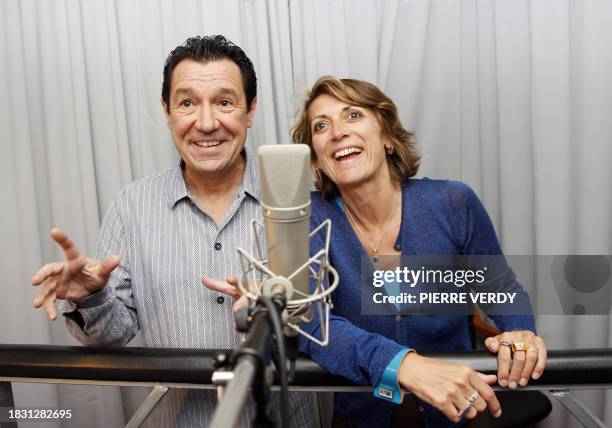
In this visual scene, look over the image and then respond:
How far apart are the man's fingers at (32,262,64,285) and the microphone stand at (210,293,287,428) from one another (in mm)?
584

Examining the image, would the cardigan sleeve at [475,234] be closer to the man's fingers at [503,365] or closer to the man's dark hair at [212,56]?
the man's fingers at [503,365]

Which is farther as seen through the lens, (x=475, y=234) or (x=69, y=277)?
(x=475, y=234)

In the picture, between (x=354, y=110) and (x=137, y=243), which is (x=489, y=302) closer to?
(x=354, y=110)

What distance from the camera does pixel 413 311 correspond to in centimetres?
122

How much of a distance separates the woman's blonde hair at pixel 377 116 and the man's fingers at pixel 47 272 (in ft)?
2.11

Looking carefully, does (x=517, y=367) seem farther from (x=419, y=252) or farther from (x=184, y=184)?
(x=184, y=184)

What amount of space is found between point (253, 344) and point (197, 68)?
97 cm

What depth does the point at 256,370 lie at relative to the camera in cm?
44

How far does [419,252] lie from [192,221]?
584mm

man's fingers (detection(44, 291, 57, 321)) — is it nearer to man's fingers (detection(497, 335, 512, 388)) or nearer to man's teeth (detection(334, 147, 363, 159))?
man's teeth (detection(334, 147, 363, 159))

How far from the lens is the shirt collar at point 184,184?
1.31 m

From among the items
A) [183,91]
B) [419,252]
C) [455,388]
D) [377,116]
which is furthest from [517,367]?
[183,91]

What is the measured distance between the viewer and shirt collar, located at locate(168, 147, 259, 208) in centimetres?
131

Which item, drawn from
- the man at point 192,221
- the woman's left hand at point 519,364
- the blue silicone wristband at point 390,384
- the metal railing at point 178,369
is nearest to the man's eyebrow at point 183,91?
the man at point 192,221
